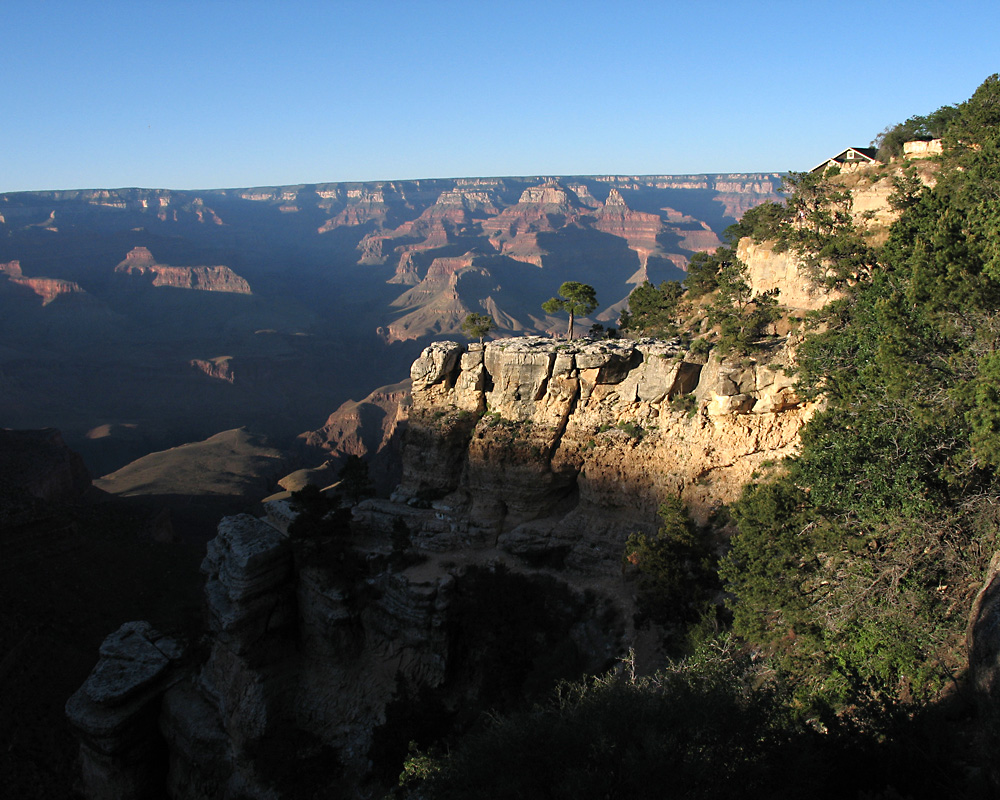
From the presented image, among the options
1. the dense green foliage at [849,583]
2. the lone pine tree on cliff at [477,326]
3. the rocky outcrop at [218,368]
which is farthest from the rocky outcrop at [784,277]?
the rocky outcrop at [218,368]

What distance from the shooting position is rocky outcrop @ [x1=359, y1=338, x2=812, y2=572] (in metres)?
27.9

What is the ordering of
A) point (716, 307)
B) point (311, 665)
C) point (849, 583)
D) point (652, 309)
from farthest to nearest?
point (652, 309)
point (311, 665)
point (716, 307)
point (849, 583)

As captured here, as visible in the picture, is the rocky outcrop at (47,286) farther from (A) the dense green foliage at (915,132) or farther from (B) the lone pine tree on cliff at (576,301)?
(A) the dense green foliage at (915,132)

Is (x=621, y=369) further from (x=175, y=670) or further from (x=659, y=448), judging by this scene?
(x=175, y=670)

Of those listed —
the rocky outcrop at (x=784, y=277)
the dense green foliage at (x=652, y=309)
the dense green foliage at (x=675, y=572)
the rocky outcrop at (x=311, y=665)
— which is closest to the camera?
the dense green foliage at (x=675, y=572)

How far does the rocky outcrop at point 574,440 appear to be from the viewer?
27.9m

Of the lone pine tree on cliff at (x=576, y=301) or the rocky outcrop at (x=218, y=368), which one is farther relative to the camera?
the rocky outcrop at (x=218, y=368)

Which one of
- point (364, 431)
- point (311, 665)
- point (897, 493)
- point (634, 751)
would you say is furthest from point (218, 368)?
point (634, 751)

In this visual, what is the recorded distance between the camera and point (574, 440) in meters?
32.5

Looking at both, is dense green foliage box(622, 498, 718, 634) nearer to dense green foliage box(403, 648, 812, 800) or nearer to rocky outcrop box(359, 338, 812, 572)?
rocky outcrop box(359, 338, 812, 572)

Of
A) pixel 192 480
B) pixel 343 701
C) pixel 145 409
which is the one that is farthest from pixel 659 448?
pixel 145 409

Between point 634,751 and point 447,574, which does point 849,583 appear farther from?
point 447,574

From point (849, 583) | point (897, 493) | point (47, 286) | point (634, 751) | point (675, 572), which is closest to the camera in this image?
point (634, 751)

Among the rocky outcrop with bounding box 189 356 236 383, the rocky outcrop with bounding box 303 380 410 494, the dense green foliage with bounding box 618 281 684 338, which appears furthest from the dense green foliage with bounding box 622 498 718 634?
the rocky outcrop with bounding box 189 356 236 383
